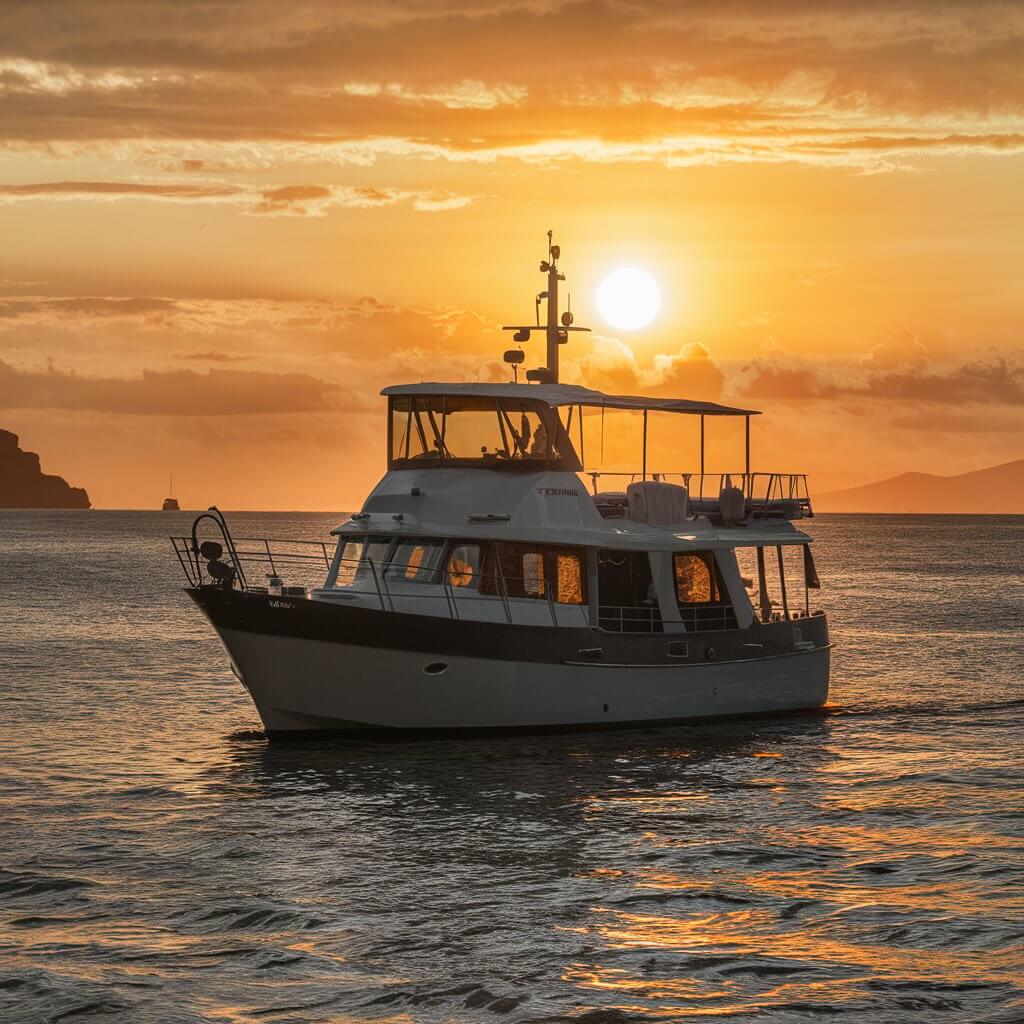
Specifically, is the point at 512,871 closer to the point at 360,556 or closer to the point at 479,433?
the point at 360,556

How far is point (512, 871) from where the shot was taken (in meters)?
18.1

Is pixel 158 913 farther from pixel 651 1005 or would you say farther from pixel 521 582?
pixel 521 582

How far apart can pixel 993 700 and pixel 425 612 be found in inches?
703

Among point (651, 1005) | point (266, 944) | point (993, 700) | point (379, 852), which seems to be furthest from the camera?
point (993, 700)

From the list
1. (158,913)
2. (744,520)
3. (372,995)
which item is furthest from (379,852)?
(744,520)

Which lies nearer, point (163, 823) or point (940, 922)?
point (940, 922)

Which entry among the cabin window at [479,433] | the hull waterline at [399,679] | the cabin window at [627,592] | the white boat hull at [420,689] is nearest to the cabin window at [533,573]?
the cabin window at [627,592]

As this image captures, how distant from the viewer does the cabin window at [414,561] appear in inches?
1037

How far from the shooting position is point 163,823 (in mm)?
20797

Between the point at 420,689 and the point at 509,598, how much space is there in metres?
2.61

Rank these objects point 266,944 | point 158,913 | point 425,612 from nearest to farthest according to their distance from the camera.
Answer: point 266,944 < point 158,913 < point 425,612

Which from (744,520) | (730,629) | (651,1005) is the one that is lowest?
(651,1005)

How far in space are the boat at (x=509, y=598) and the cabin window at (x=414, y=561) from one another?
0.03 meters

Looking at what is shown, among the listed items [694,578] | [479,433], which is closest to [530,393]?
[479,433]
